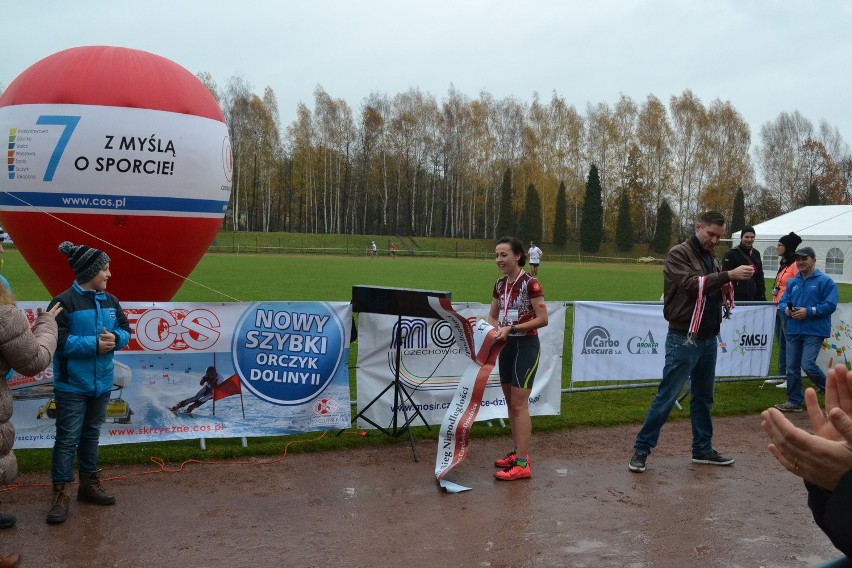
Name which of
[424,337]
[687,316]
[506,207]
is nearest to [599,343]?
[424,337]

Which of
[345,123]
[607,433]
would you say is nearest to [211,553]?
[607,433]

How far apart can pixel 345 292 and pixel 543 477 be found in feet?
57.1

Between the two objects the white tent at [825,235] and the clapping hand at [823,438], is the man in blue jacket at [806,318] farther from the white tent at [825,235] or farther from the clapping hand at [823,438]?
the white tent at [825,235]

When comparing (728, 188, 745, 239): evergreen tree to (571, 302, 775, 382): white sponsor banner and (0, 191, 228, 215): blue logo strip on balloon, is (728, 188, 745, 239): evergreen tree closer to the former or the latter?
(571, 302, 775, 382): white sponsor banner

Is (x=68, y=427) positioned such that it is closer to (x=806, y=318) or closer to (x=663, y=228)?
(x=806, y=318)

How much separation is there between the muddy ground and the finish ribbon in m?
0.23

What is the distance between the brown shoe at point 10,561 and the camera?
411 cm

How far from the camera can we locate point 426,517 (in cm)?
518

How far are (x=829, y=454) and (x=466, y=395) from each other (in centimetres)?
468

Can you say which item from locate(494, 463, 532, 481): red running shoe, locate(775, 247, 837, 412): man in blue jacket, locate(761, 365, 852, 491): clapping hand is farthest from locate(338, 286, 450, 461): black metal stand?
locate(775, 247, 837, 412): man in blue jacket

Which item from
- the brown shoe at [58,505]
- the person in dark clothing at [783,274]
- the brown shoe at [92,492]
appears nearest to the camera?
the brown shoe at [58,505]

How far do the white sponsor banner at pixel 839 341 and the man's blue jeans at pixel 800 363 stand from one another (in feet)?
3.14

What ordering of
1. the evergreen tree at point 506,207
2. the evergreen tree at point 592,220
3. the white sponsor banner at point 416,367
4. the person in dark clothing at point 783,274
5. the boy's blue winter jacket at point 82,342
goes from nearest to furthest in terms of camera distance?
the boy's blue winter jacket at point 82,342 → the white sponsor banner at point 416,367 → the person in dark clothing at point 783,274 → the evergreen tree at point 592,220 → the evergreen tree at point 506,207

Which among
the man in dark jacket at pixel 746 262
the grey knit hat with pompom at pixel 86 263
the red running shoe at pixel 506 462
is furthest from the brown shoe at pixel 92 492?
the man in dark jacket at pixel 746 262
